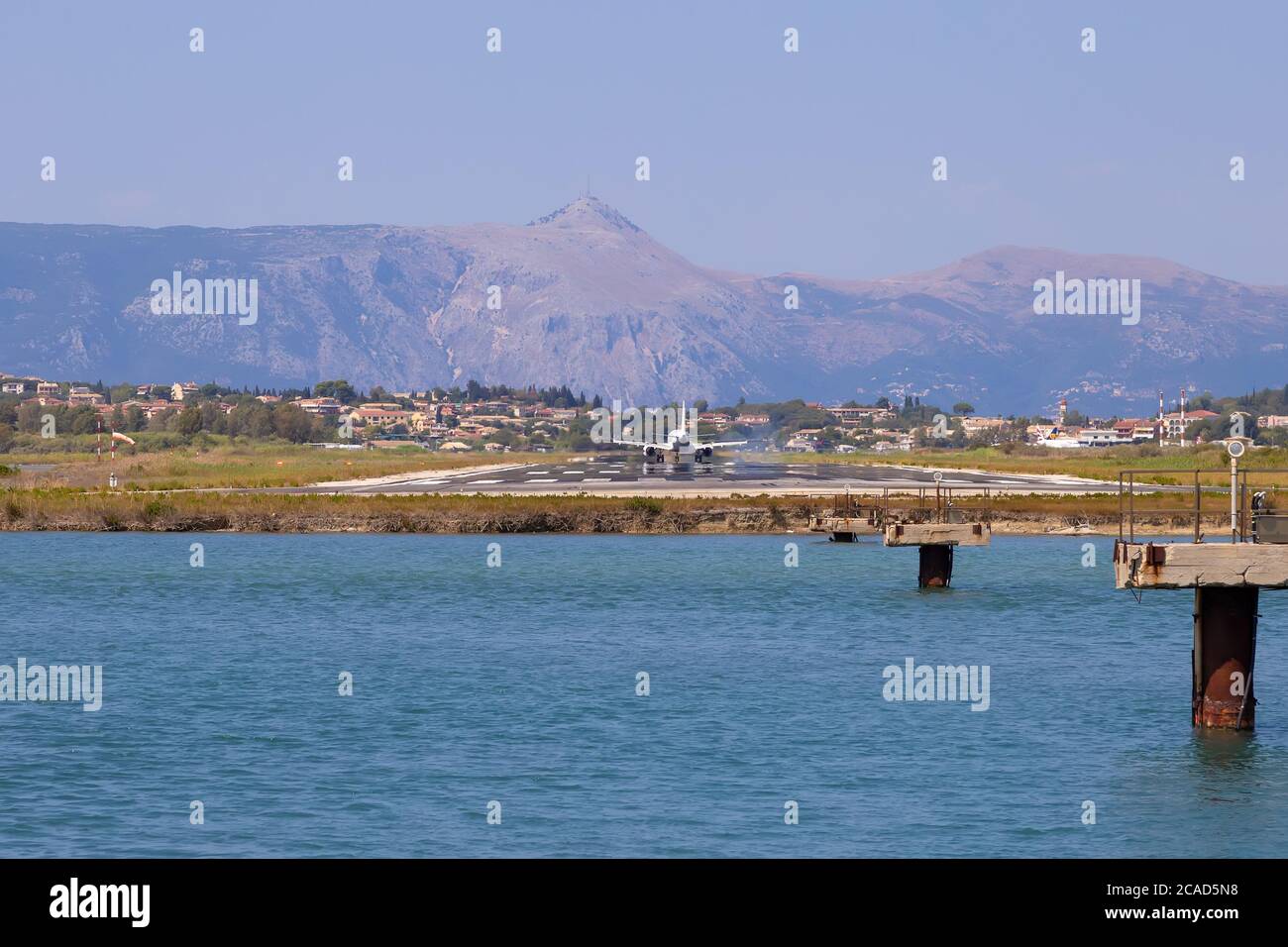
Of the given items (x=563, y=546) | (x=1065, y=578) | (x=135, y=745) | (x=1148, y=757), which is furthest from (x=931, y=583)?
(x=135, y=745)

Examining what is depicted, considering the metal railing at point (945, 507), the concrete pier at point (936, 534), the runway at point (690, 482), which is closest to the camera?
the concrete pier at point (936, 534)

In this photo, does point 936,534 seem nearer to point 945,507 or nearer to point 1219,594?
point 945,507

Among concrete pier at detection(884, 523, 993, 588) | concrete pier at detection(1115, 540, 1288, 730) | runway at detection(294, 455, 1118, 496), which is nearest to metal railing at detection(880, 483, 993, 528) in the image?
Answer: runway at detection(294, 455, 1118, 496)

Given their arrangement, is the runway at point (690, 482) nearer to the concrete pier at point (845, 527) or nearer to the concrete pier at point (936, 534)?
the concrete pier at point (845, 527)

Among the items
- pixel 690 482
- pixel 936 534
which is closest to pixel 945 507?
pixel 936 534

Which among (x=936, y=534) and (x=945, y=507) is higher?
(x=936, y=534)

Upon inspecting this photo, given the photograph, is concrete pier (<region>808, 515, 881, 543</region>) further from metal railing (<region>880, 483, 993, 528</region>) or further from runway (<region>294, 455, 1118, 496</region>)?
runway (<region>294, 455, 1118, 496</region>)

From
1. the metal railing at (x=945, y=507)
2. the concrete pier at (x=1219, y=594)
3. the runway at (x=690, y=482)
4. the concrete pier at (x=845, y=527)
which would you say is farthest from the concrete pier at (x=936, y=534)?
the runway at (x=690, y=482)
